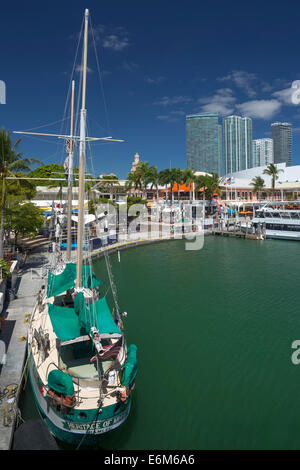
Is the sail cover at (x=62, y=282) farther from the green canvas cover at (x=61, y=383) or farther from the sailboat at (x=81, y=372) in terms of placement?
the green canvas cover at (x=61, y=383)

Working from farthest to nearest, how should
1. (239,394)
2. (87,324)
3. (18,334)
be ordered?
(18,334) → (239,394) → (87,324)

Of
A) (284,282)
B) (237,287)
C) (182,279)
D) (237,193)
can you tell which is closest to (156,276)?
(182,279)

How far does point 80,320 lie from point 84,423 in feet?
12.9

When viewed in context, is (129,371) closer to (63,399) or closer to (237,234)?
(63,399)

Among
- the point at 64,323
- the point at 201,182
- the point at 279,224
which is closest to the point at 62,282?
the point at 64,323

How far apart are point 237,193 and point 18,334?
102 m

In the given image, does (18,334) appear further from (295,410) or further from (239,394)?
(295,410)

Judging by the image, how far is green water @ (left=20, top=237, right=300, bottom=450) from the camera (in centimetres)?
1145

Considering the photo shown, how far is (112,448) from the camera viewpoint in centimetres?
1068

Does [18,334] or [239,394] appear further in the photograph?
[18,334]

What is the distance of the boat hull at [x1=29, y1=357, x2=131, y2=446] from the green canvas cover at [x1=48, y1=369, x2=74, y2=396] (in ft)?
2.44

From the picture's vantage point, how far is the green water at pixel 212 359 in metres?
11.4

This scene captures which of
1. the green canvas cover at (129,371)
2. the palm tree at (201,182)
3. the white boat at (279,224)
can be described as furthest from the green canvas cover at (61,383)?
the palm tree at (201,182)

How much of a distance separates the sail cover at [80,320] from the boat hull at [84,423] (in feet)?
8.45
